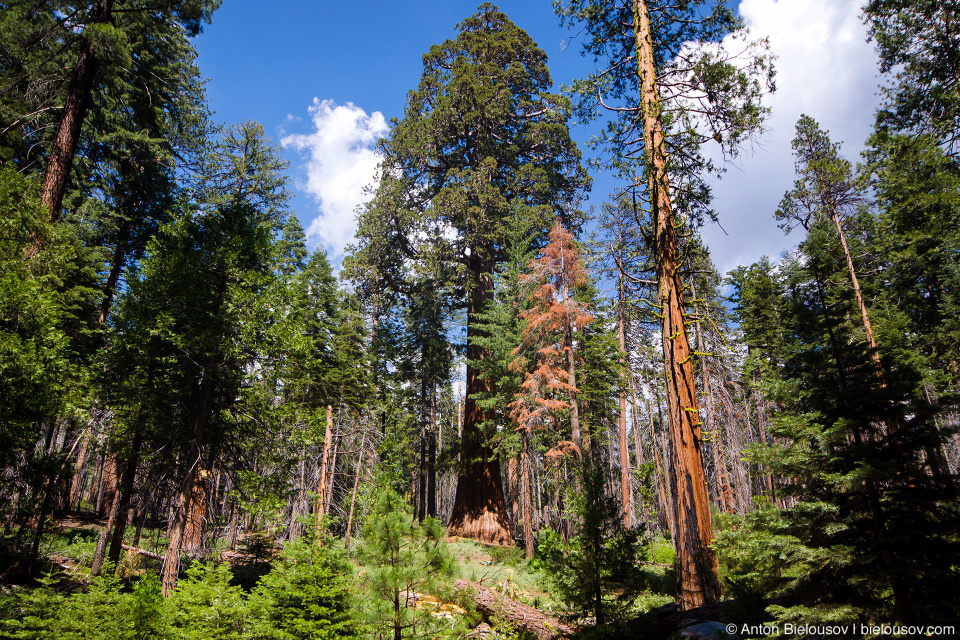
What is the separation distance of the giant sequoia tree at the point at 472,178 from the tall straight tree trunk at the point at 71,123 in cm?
1081

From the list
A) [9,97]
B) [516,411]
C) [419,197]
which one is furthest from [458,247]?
[9,97]

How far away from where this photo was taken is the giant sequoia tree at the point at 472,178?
61.4 ft

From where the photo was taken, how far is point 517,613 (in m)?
7.72

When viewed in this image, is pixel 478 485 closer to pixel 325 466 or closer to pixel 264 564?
pixel 325 466

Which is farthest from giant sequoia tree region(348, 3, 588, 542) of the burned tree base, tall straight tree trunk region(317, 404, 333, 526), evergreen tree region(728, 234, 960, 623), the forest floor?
evergreen tree region(728, 234, 960, 623)

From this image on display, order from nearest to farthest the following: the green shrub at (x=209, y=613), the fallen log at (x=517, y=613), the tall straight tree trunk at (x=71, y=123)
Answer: the green shrub at (x=209, y=613), the fallen log at (x=517, y=613), the tall straight tree trunk at (x=71, y=123)

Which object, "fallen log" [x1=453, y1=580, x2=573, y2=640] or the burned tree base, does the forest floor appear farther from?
the burned tree base

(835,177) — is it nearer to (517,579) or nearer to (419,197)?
(419,197)

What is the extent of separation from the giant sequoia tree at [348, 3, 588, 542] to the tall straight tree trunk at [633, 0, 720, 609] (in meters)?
11.7

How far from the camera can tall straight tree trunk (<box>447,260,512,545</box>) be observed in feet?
56.6

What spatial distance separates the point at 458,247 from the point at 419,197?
3.89 m

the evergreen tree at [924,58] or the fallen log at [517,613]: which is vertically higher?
the evergreen tree at [924,58]

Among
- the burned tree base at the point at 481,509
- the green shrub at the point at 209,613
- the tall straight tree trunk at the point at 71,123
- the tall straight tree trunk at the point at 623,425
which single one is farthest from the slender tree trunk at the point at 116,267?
the tall straight tree trunk at the point at 623,425

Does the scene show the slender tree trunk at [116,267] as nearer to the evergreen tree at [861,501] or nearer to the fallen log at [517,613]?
the fallen log at [517,613]
